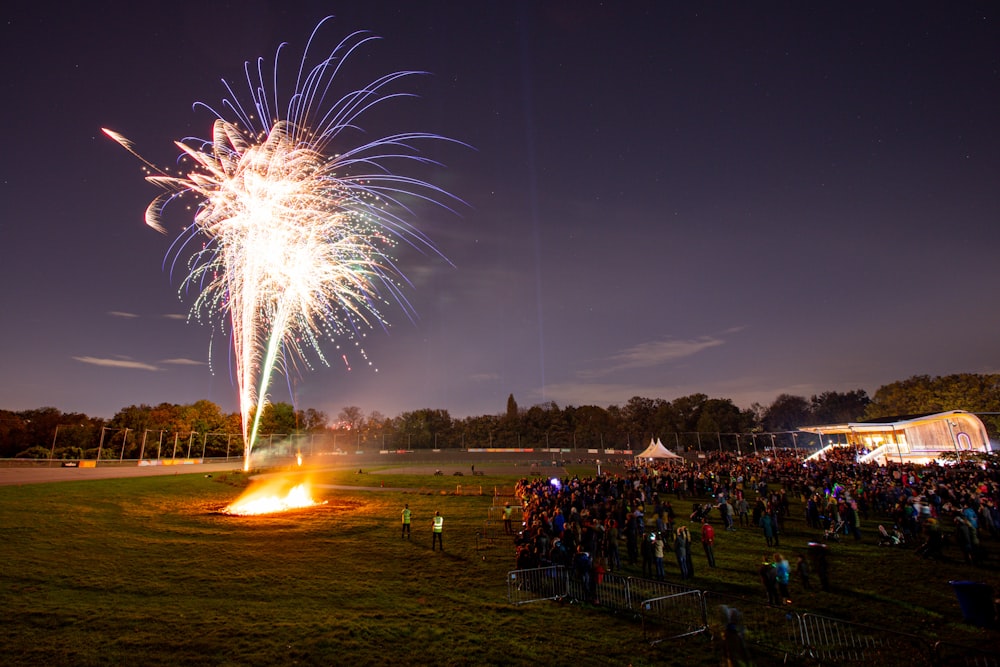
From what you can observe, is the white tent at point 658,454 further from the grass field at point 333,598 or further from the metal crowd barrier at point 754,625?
the metal crowd barrier at point 754,625

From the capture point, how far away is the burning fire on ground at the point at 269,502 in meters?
29.9

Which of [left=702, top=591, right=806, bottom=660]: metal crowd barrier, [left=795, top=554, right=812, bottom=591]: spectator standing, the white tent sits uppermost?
the white tent

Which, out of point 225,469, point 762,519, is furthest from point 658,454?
point 225,469

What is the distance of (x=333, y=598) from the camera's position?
1330 cm

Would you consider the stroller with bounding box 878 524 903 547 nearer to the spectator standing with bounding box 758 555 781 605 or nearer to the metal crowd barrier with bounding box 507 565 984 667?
the spectator standing with bounding box 758 555 781 605

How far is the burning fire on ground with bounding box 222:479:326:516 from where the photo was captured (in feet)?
98.0

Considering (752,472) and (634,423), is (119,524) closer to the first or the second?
(752,472)

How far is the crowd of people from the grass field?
2.73ft

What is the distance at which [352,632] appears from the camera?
1094 centimetres

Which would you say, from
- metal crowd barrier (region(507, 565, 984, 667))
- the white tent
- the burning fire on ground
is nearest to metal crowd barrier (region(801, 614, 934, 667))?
metal crowd barrier (region(507, 565, 984, 667))

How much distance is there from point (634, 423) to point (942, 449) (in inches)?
3635

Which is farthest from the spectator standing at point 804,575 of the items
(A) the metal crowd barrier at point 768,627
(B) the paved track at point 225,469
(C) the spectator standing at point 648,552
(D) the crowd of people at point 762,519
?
(B) the paved track at point 225,469

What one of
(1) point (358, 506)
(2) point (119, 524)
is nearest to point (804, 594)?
(1) point (358, 506)

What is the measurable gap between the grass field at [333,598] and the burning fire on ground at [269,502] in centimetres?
505
